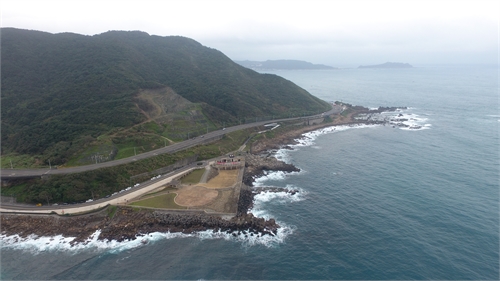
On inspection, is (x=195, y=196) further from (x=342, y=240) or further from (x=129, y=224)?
(x=342, y=240)

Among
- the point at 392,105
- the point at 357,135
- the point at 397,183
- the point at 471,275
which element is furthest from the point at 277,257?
the point at 392,105

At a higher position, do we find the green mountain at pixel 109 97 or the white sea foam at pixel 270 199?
the green mountain at pixel 109 97

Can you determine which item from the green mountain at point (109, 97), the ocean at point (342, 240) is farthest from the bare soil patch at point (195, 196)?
the green mountain at point (109, 97)

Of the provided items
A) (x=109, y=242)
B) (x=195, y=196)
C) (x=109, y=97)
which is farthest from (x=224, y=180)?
(x=109, y=97)

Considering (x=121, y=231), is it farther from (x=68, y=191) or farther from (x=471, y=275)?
(x=471, y=275)

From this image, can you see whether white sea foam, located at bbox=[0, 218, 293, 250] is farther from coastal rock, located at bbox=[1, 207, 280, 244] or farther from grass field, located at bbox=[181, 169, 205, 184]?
grass field, located at bbox=[181, 169, 205, 184]

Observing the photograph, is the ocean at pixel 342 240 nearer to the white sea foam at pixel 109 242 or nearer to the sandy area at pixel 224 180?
the white sea foam at pixel 109 242

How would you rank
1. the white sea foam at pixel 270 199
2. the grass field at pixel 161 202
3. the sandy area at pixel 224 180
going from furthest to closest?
the sandy area at pixel 224 180 < the grass field at pixel 161 202 < the white sea foam at pixel 270 199
